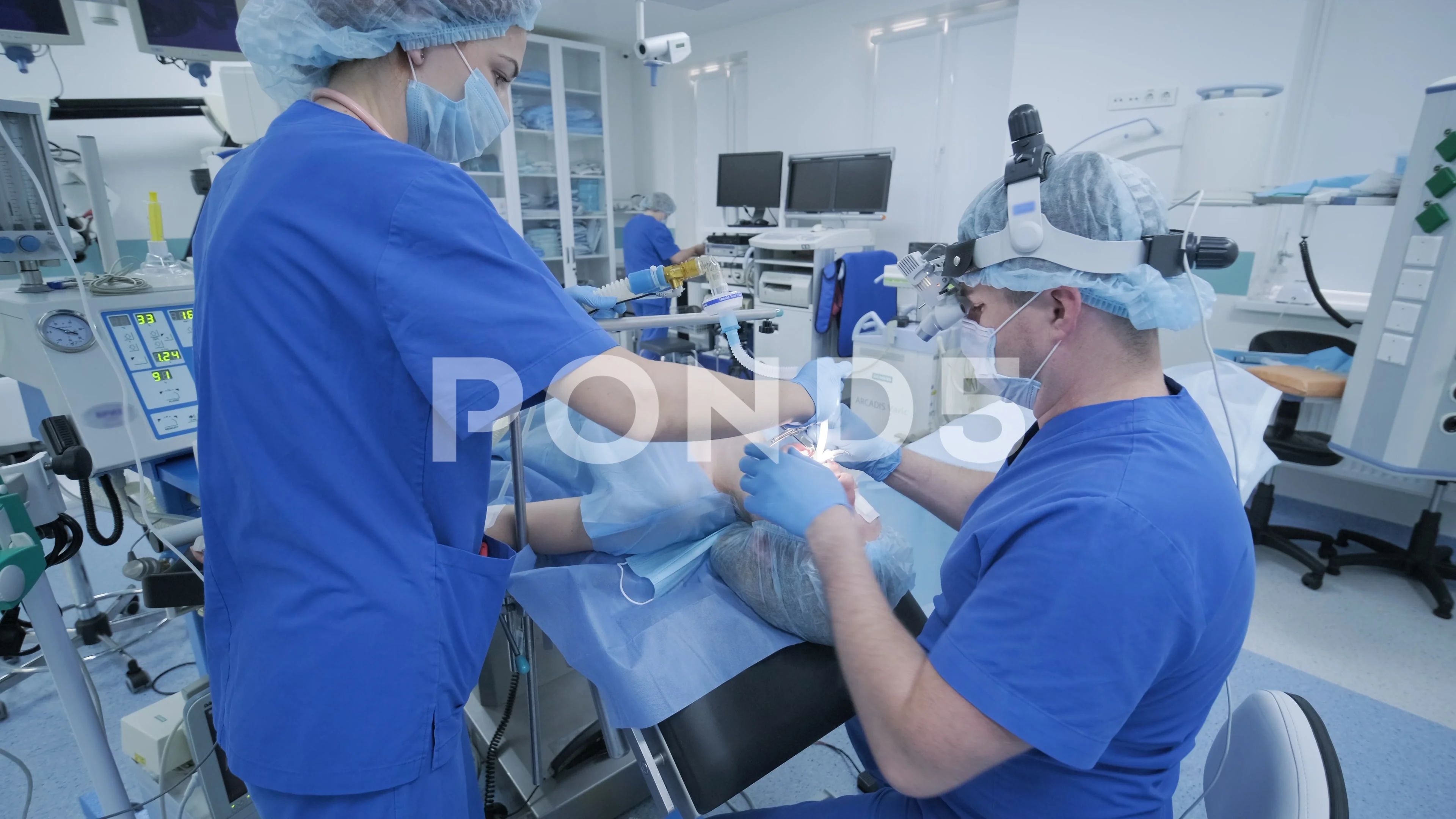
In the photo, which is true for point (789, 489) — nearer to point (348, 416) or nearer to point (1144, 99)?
point (348, 416)

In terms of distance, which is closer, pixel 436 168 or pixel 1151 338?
pixel 436 168

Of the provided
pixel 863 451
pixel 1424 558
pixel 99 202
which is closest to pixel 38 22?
pixel 99 202

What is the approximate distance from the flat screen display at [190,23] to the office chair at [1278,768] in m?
2.67

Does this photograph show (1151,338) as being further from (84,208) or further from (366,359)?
(84,208)

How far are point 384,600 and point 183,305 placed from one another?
130 cm

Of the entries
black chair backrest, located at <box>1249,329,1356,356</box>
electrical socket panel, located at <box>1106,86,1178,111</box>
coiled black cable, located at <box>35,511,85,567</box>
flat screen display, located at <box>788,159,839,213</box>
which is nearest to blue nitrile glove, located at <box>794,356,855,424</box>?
coiled black cable, located at <box>35,511,85,567</box>

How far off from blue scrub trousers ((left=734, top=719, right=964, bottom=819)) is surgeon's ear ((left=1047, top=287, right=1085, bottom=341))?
0.59 m

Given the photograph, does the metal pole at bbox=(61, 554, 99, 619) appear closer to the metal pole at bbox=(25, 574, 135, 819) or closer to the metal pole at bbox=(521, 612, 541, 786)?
the metal pole at bbox=(25, 574, 135, 819)

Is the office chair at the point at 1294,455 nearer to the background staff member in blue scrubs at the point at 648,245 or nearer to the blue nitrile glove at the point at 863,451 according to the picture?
the blue nitrile glove at the point at 863,451

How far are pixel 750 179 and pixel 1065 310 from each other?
4540 mm

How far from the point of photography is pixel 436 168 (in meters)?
0.69

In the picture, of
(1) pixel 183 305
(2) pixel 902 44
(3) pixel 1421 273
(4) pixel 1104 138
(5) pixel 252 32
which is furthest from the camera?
(2) pixel 902 44

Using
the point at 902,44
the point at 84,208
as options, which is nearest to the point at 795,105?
the point at 902,44

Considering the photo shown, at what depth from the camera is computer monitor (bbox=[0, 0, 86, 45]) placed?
166 cm
